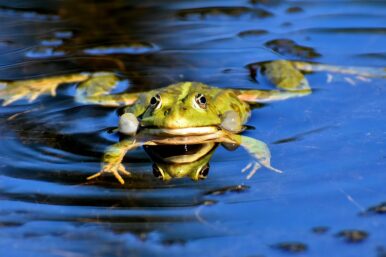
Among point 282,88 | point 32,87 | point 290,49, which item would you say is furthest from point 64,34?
point 282,88

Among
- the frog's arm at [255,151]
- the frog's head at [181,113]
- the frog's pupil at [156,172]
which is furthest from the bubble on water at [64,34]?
the frog's pupil at [156,172]

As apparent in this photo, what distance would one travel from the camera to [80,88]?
21.8ft

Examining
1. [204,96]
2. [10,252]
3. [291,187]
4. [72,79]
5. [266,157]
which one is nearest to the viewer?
[10,252]

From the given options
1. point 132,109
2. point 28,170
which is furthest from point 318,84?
point 28,170

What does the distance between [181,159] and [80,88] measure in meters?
1.99

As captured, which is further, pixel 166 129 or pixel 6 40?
pixel 6 40

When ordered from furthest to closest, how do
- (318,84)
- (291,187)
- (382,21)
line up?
(382,21)
(318,84)
(291,187)

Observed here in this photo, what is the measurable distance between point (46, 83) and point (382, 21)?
380cm

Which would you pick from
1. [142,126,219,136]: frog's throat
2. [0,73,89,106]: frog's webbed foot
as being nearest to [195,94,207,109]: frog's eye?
[142,126,219,136]: frog's throat

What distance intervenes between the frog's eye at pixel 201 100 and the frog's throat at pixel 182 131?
17 cm

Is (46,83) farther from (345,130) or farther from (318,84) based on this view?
(345,130)

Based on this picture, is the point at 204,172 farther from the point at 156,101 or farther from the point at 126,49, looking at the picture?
the point at 126,49

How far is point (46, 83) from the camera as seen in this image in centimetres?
677

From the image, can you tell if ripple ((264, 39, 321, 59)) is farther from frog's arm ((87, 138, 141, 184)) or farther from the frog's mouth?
frog's arm ((87, 138, 141, 184))
